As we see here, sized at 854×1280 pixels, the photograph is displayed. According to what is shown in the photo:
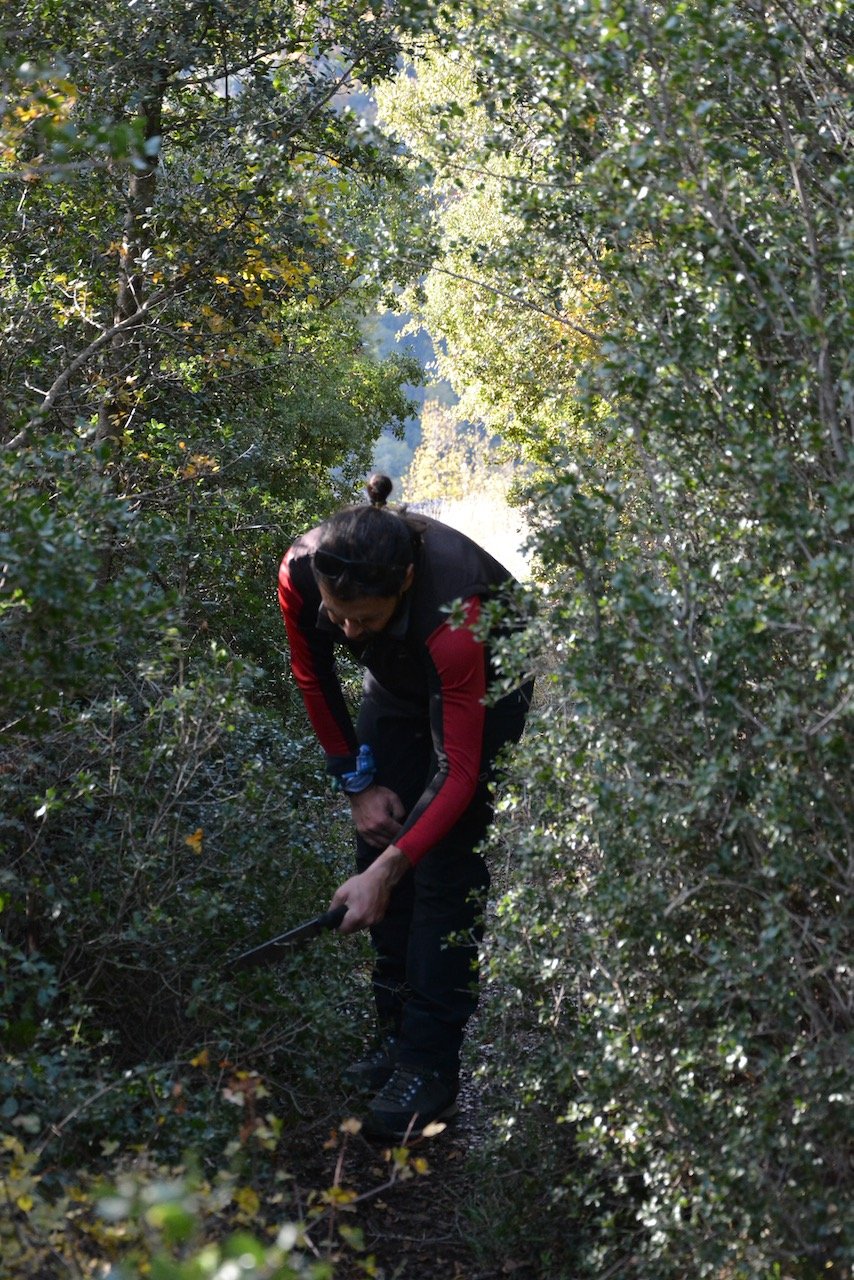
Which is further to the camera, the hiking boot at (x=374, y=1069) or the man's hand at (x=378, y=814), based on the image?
the man's hand at (x=378, y=814)

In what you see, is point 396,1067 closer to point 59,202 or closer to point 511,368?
point 59,202

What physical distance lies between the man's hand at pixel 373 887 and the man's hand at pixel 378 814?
394 millimetres

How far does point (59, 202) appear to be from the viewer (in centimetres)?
688

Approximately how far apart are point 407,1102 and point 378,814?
0.89m

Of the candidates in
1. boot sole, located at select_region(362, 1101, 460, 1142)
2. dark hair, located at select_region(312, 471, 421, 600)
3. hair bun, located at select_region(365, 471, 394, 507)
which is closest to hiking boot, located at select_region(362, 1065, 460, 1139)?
boot sole, located at select_region(362, 1101, 460, 1142)

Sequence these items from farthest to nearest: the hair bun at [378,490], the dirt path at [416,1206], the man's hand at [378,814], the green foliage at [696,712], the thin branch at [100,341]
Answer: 1. the thin branch at [100,341]
2. the man's hand at [378,814]
3. the hair bun at [378,490]
4. the dirt path at [416,1206]
5. the green foliage at [696,712]

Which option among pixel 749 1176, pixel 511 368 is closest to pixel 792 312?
pixel 749 1176

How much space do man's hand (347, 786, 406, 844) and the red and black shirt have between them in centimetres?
21

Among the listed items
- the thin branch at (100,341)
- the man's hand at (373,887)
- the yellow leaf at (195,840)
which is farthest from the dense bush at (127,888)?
the thin branch at (100,341)

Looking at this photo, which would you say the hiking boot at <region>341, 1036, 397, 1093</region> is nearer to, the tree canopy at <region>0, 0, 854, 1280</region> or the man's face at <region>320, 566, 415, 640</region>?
the tree canopy at <region>0, 0, 854, 1280</region>

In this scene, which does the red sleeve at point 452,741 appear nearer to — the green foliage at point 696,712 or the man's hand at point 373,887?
the man's hand at point 373,887

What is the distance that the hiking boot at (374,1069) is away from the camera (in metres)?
4.41

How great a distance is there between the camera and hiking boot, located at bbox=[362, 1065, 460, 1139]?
4.31 metres

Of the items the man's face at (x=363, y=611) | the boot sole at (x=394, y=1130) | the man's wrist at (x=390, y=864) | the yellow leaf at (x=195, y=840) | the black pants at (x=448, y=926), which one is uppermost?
the man's face at (x=363, y=611)
